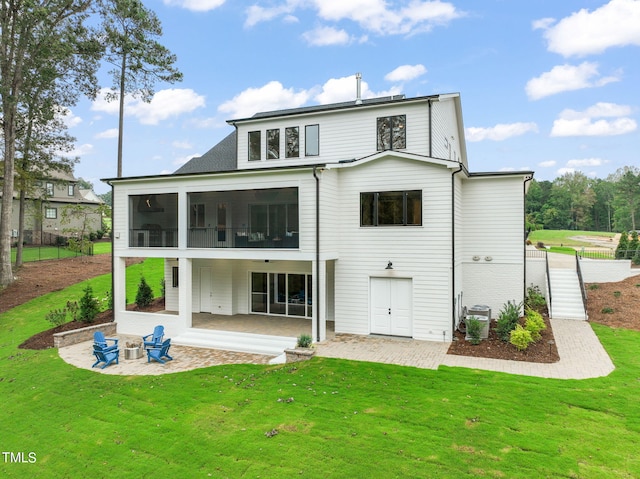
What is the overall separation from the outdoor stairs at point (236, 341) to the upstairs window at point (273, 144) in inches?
333

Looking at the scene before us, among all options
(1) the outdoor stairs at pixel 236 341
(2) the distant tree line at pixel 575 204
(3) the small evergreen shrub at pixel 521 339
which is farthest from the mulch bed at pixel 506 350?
(2) the distant tree line at pixel 575 204

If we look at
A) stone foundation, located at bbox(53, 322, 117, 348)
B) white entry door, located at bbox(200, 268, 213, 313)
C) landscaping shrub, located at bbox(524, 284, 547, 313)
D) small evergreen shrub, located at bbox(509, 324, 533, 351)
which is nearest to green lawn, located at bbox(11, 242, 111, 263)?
stone foundation, located at bbox(53, 322, 117, 348)

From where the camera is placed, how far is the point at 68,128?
95.9ft

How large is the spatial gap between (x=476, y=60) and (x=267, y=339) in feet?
70.1

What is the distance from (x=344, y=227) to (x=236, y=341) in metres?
5.82

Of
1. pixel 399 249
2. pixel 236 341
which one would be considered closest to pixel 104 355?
pixel 236 341

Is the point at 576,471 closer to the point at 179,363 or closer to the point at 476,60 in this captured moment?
the point at 179,363

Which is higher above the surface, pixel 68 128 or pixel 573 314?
pixel 68 128

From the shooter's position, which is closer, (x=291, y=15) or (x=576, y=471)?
(x=576, y=471)

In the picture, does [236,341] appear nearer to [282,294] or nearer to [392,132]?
[282,294]

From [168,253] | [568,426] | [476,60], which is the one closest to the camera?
[568,426]

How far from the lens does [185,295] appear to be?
16.0 m

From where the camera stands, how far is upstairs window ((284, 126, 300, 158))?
60.7ft

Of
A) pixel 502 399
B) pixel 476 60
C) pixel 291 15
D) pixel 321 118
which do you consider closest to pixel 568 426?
pixel 502 399
